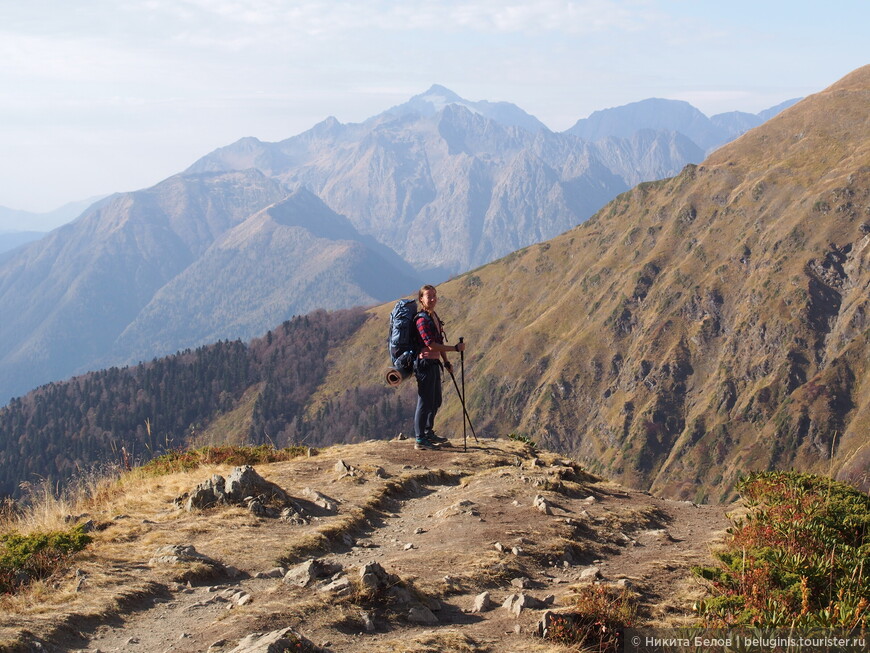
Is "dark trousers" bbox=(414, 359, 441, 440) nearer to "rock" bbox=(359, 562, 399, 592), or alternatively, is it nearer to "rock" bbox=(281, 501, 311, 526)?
"rock" bbox=(281, 501, 311, 526)

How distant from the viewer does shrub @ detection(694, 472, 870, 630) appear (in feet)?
23.9

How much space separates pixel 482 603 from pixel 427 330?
386 inches

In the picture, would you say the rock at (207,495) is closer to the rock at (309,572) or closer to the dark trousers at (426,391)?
the rock at (309,572)

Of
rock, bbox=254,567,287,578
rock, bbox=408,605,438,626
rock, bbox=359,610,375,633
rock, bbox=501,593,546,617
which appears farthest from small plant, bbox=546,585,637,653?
rock, bbox=254,567,287,578

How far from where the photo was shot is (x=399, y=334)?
1819 centimetres

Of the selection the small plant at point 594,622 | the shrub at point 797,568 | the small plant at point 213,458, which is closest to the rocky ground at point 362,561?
the small plant at point 594,622

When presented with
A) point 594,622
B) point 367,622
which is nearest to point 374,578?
point 367,622

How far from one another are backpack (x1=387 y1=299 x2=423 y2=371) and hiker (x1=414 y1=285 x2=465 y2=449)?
185 mm

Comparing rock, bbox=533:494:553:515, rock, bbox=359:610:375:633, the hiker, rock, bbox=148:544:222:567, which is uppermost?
the hiker

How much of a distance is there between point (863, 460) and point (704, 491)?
163ft

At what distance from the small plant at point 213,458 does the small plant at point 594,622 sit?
11.0 m

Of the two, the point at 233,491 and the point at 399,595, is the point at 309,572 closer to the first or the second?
the point at 399,595

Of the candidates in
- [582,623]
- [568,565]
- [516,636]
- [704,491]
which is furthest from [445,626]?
[704,491]

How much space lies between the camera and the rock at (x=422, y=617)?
850cm
